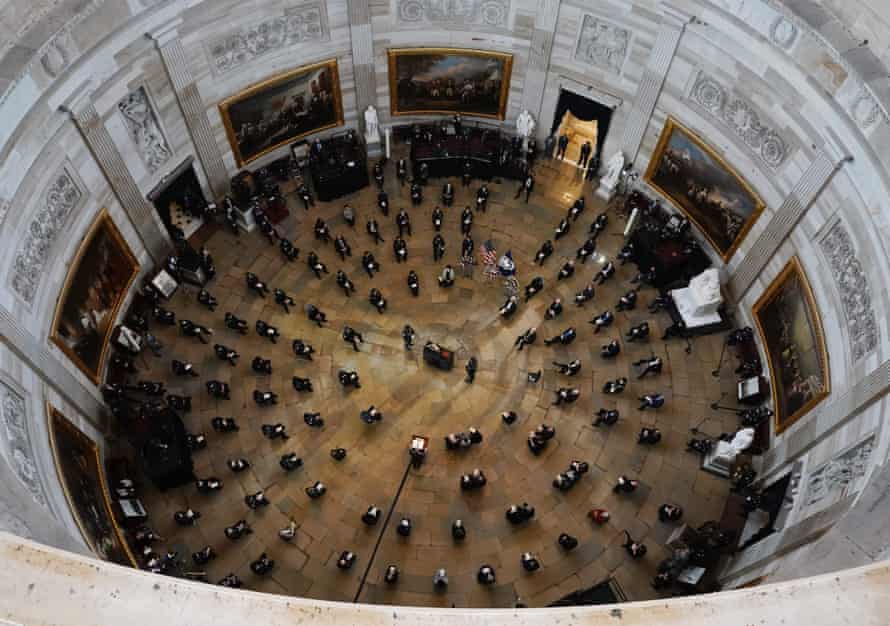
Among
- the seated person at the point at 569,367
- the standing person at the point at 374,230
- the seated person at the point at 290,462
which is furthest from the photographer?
the standing person at the point at 374,230

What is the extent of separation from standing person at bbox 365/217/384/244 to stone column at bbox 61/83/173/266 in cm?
637

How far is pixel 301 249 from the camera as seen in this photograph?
22.9 m

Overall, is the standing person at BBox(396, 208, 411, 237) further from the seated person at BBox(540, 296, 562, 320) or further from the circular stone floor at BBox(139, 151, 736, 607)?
the seated person at BBox(540, 296, 562, 320)

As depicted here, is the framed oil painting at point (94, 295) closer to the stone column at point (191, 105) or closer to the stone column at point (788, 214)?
the stone column at point (191, 105)

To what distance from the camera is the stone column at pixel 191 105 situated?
59.7 ft

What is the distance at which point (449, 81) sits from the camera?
78.5 ft

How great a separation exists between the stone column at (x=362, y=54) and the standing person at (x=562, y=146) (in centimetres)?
676

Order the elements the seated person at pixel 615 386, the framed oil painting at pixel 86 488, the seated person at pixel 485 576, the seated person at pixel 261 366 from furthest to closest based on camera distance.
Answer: the seated person at pixel 261 366 < the seated person at pixel 615 386 < the seated person at pixel 485 576 < the framed oil painting at pixel 86 488

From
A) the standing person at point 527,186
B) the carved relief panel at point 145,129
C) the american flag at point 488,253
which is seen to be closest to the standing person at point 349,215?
the american flag at point 488,253

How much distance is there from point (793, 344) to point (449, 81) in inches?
550

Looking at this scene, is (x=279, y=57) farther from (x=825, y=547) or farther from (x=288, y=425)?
(x=825, y=547)

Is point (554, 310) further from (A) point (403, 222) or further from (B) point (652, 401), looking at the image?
(A) point (403, 222)

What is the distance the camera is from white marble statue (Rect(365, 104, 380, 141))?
941 inches

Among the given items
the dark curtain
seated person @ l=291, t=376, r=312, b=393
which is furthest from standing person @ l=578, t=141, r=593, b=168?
seated person @ l=291, t=376, r=312, b=393
